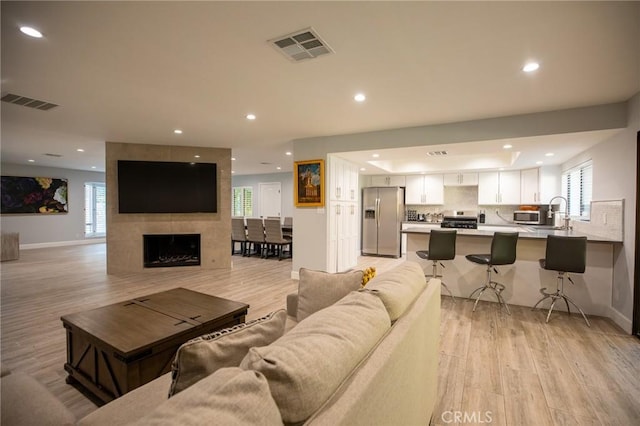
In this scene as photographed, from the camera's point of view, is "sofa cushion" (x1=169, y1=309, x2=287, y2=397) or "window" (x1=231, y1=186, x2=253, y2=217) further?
"window" (x1=231, y1=186, x2=253, y2=217)

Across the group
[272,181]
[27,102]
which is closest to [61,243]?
[272,181]

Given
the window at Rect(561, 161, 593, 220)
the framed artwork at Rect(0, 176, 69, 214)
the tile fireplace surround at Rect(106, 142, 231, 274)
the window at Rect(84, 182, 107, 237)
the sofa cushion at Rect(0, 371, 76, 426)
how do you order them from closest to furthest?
the sofa cushion at Rect(0, 371, 76, 426) < the window at Rect(561, 161, 593, 220) < the tile fireplace surround at Rect(106, 142, 231, 274) < the framed artwork at Rect(0, 176, 69, 214) < the window at Rect(84, 182, 107, 237)

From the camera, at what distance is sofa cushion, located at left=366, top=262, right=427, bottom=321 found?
1358 mm

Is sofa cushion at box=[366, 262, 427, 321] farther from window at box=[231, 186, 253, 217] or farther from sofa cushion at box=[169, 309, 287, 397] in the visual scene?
window at box=[231, 186, 253, 217]

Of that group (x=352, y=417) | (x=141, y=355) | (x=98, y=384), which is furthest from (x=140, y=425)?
(x=98, y=384)

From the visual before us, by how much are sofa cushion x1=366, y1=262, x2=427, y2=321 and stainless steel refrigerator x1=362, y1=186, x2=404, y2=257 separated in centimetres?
547

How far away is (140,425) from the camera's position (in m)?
0.57

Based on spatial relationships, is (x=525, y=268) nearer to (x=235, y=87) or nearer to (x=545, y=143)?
(x=545, y=143)

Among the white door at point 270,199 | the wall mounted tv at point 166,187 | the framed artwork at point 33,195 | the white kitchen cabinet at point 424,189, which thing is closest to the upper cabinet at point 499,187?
the white kitchen cabinet at point 424,189

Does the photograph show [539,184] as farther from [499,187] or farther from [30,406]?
[30,406]

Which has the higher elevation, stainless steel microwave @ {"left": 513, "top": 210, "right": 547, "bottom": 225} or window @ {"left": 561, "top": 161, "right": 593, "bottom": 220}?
window @ {"left": 561, "top": 161, "right": 593, "bottom": 220}

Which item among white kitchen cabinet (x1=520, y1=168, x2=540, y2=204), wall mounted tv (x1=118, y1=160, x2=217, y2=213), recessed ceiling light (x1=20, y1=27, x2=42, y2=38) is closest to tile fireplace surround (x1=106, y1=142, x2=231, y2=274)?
wall mounted tv (x1=118, y1=160, x2=217, y2=213)

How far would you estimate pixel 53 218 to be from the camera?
29.3ft

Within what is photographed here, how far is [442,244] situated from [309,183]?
238 cm
